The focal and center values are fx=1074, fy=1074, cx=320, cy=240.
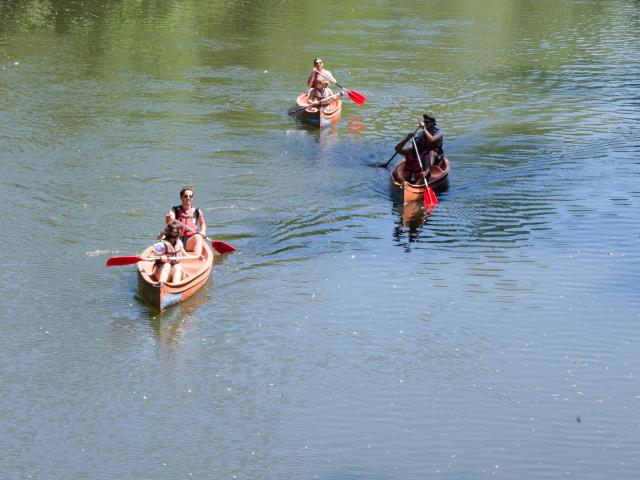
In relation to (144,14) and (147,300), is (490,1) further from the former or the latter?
(147,300)

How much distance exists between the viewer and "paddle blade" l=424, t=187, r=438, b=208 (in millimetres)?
24156

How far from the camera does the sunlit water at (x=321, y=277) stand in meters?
14.3

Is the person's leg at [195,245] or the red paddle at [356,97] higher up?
the person's leg at [195,245]

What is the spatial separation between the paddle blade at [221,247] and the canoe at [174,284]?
120 cm

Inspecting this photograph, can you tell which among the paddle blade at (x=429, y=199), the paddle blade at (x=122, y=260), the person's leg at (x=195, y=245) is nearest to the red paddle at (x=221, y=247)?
the person's leg at (x=195, y=245)

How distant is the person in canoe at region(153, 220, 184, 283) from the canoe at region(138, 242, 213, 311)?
137mm

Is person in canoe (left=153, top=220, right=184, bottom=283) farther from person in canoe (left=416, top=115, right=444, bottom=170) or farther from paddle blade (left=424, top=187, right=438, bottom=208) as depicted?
person in canoe (left=416, top=115, right=444, bottom=170)

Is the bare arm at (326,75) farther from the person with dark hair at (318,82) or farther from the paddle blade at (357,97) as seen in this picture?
the paddle blade at (357,97)

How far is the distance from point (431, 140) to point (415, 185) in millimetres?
1293

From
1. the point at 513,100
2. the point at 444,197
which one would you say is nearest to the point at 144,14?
the point at 513,100

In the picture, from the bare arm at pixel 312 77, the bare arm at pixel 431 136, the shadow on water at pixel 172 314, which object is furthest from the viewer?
the bare arm at pixel 312 77

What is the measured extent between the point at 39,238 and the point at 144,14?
94.5 feet

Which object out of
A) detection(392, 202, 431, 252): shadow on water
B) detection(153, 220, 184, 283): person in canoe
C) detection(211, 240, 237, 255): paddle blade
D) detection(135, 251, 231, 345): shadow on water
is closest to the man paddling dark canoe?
detection(392, 202, 431, 252): shadow on water

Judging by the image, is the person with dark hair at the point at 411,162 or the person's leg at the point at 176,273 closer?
the person's leg at the point at 176,273
